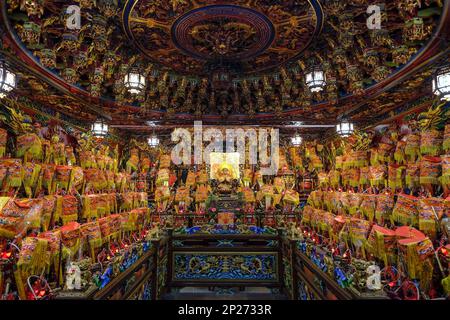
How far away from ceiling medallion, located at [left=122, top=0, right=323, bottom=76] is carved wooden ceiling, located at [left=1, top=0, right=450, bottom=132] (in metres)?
0.02

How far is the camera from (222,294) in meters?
4.71

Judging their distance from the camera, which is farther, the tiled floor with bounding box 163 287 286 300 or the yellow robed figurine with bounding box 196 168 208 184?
the yellow robed figurine with bounding box 196 168 208 184

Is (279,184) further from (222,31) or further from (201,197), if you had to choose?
(222,31)

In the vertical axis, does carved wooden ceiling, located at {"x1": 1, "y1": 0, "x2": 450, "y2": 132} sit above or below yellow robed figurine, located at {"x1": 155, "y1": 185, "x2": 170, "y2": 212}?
above

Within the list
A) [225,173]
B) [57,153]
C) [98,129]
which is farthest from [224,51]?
[225,173]

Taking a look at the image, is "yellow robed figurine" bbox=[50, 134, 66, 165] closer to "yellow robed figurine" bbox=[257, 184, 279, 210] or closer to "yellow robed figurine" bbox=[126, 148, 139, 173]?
"yellow robed figurine" bbox=[126, 148, 139, 173]

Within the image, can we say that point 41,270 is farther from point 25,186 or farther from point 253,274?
point 253,274

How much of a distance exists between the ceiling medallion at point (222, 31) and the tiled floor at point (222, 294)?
4.57 metres

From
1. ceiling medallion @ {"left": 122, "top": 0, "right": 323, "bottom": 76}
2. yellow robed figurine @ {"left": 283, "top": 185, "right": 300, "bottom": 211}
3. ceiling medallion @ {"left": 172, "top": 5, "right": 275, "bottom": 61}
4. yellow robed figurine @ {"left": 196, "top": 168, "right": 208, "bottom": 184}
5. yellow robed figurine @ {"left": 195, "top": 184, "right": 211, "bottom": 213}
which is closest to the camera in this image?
ceiling medallion @ {"left": 122, "top": 0, "right": 323, "bottom": 76}

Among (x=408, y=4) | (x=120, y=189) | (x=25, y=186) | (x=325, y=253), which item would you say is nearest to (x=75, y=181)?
(x=25, y=186)

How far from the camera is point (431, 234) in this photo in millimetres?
3795

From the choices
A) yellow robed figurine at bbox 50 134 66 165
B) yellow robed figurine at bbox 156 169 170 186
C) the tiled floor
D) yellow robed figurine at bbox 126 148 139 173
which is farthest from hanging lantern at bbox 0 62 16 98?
yellow robed figurine at bbox 126 148 139 173

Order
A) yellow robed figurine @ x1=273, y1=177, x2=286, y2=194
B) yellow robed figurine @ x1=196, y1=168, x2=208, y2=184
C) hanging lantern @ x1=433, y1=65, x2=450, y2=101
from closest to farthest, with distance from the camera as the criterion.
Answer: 1. hanging lantern @ x1=433, y1=65, x2=450, y2=101
2. yellow robed figurine @ x1=273, y1=177, x2=286, y2=194
3. yellow robed figurine @ x1=196, y1=168, x2=208, y2=184

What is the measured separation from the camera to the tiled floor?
15.0 feet
